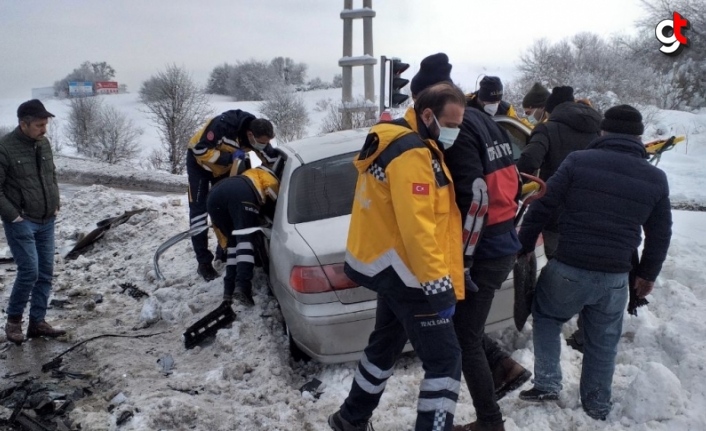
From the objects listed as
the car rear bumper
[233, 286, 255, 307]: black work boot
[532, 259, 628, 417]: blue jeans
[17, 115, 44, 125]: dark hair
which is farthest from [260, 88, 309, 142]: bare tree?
[532, 259, 628, 417]: blue jeans

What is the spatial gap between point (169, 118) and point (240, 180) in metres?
24.8

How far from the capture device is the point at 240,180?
15.1 feet

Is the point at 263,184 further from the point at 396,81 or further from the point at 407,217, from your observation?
the point at 396,81

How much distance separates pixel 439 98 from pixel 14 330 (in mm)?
4309

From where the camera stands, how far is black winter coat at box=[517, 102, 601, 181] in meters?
3.88

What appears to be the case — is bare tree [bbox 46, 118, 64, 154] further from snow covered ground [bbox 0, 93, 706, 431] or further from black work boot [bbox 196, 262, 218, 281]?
black work boot [bbox 196, 262, 218, 281]

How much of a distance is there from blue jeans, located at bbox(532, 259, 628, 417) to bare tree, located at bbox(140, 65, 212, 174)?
25.3 metres

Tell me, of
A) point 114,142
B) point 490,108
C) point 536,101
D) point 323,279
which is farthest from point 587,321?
point 114,142

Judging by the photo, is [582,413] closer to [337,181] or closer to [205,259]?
[337,181]

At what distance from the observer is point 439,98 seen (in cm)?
237

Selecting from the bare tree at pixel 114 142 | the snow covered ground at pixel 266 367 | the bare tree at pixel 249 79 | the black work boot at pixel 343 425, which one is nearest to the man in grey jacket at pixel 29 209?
the snow covered ground at pixel 266 367

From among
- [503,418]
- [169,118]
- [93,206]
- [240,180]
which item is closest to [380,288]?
[503,418]

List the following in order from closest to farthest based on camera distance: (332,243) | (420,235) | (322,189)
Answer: (420,235), (332,243), (322,189)

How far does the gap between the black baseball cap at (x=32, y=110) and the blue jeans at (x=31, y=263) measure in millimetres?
871
